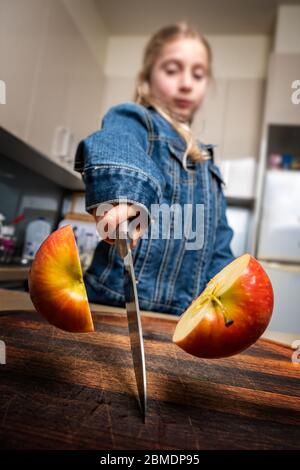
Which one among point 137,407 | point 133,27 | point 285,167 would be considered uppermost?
point 133,27

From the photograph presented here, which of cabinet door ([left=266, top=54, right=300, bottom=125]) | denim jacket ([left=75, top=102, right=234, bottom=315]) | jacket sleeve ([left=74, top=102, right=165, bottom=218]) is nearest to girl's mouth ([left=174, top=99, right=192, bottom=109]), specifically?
denim jacket ([left=75, top=102, right=234, bottom=315])

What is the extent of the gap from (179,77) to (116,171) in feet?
1.29

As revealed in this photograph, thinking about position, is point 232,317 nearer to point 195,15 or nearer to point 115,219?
point 115,219

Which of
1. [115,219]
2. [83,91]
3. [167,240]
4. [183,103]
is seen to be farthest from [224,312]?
[83,91]

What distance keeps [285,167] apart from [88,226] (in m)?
1.52

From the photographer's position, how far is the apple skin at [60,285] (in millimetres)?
271

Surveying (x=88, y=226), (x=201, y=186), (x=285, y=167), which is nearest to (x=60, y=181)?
(x=88, y=226)

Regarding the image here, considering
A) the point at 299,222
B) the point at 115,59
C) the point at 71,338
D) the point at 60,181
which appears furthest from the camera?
the point at 115,59

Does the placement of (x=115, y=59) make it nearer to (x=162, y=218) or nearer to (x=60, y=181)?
(x=60, y=181)

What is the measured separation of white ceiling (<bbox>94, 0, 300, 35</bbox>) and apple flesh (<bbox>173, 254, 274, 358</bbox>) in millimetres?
2040

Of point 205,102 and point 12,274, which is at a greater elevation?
point 205,102

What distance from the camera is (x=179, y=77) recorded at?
63cm

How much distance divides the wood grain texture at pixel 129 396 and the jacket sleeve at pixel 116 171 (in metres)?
0.14

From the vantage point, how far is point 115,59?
1961 mm
